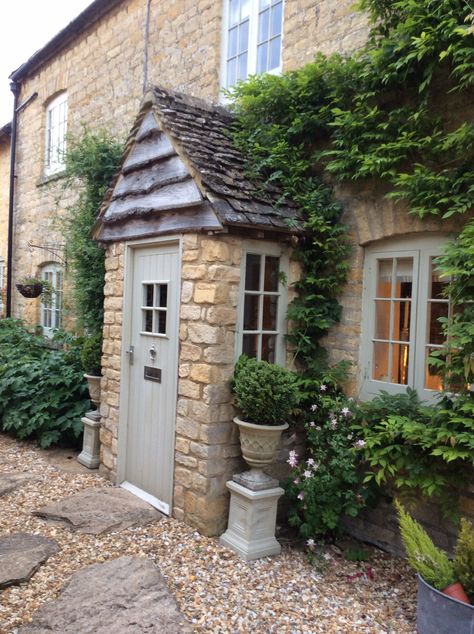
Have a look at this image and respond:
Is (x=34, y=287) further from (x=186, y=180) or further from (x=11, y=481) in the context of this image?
(x=186, y=180)

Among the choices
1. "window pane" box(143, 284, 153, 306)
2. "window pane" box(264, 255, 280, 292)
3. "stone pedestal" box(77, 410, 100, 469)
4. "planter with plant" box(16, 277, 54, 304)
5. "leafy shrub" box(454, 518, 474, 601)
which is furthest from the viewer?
"planter with plant" box(16, 277, 54, 304)

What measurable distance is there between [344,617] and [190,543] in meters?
1.30

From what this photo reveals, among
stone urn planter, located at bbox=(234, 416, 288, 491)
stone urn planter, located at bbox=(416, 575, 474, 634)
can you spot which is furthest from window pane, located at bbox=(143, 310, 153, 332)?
stone urn planter, located at bbox=(416, 575, 474, 634)

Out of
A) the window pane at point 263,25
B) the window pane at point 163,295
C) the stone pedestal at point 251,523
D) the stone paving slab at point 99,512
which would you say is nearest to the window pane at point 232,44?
the window pane at point 263,25

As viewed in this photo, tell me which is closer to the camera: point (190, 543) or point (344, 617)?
point (344, 617)

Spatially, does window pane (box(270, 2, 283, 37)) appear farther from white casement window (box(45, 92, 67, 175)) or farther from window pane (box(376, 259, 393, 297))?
white casement window (box(45, 92, 67, 175))

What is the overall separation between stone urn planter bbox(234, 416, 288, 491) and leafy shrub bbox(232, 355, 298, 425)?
2.8 inches

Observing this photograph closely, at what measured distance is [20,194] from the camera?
39.8ft

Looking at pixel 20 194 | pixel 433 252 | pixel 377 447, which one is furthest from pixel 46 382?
pixel 20 194

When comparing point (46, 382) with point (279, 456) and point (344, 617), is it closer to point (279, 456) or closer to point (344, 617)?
point (279, 456)

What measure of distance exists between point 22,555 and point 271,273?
292 cm

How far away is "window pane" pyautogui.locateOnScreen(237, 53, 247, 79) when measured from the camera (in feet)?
21.0

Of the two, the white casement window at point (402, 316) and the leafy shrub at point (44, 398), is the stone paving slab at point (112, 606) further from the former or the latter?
the leafy shrub at point (44, 398)

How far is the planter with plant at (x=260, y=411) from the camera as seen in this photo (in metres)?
3.90
